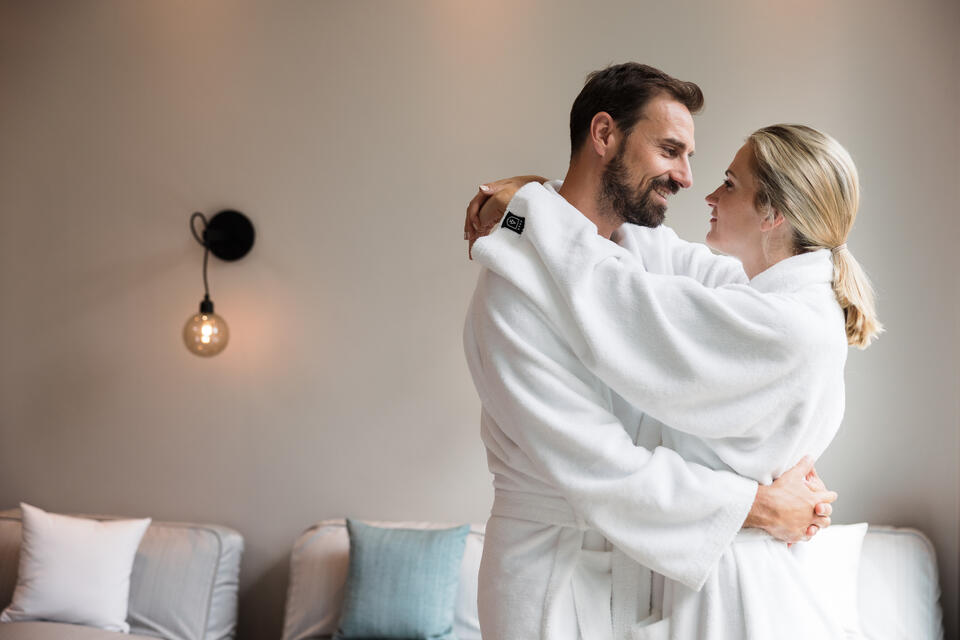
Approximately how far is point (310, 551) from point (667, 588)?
1.92 meters

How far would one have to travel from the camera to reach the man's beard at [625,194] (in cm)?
155

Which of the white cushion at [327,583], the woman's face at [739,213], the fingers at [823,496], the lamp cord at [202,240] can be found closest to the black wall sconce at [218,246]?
the lamp cord at [202,240]

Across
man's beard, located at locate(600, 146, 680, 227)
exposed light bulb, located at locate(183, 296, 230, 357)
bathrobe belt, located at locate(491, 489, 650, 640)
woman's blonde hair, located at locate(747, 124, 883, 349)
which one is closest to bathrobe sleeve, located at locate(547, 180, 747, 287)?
man's beard, located at locate(600, 146, 680, 227)

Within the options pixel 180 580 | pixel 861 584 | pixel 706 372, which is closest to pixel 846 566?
pixel 861 584

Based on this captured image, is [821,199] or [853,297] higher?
[821,199]

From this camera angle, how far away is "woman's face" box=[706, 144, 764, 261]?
1480 millimetres

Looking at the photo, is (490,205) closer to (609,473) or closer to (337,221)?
(609,473)

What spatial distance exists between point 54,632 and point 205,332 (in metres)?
1.08

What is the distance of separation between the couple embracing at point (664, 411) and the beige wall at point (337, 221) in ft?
4.75

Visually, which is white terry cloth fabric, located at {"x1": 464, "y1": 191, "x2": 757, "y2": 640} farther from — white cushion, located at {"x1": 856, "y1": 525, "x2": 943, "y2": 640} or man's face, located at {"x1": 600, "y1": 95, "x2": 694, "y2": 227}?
white cushion, located at {"x1": 856, "y1": 525, "x2": 943, "y2": 640}

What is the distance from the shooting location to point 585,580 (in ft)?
4.44

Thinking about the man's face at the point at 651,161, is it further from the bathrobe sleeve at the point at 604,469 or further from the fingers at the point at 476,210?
the bathrobe sleeve at the point at 604,469

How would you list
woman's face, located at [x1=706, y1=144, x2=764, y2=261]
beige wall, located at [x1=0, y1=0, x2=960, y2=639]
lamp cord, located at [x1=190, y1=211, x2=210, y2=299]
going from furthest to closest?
lamp cord, located at [x1=190, y1=211, x2=210, y2=299], beige wall, located at [x1=0, y1=0, x2=960, y2=639], woman's face, located at [x1=706, y1=144, x2=764, y2=261]

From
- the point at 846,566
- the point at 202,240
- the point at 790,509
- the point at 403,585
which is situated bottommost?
the point at 403,585
